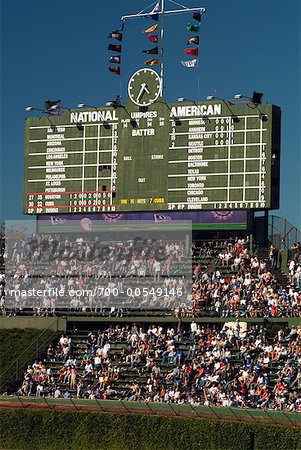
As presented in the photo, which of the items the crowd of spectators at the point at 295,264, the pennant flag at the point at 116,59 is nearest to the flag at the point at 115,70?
the pennant flag at the point at 116,59

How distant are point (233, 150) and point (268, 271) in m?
5.46

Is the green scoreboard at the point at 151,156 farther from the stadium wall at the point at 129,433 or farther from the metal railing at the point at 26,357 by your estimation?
the stadium wall at the point at 129,433

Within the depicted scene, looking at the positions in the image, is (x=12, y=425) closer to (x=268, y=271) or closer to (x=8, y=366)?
(x=8, y=366)

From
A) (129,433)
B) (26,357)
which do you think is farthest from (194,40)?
(129,433)

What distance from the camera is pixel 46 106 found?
55656 millimetres

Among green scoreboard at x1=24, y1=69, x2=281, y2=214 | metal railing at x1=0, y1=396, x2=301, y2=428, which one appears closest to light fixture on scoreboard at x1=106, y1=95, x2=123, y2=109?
green scoreboard at x1=24, y1=69, x2=281, y2=214

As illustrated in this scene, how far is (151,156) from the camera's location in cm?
5319

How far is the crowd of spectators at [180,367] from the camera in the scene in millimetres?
43594

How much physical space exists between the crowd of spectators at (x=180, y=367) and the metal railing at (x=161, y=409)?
3.35ft

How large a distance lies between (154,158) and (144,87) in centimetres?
320

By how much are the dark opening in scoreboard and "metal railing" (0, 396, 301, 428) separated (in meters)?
10.9

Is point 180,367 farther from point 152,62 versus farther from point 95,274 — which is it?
point 152,62

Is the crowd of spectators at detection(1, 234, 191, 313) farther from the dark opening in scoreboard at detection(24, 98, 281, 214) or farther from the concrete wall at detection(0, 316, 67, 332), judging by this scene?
the dark opening in scoreboard at detection(24, 98, 281, 214)

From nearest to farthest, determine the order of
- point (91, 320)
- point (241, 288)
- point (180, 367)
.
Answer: point (180, 367) < point (241, 288) < point (91, 320)
